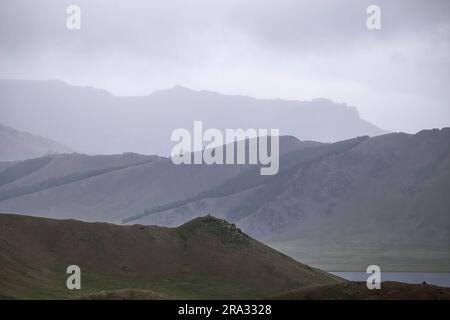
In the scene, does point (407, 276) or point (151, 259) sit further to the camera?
point (407, 276)

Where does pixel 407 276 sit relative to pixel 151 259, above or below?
above

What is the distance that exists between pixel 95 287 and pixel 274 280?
19432mm

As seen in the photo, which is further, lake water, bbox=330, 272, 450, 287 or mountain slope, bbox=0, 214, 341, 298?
lake water, bbox=330, 272, 450, 287

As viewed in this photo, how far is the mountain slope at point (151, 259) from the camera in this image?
79062 millimetres

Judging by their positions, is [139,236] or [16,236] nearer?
[16,236]

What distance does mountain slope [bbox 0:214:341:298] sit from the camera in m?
79.1

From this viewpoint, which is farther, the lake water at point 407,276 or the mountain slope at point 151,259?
the lake water at point 407,276

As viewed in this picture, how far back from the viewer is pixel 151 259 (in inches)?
3415
